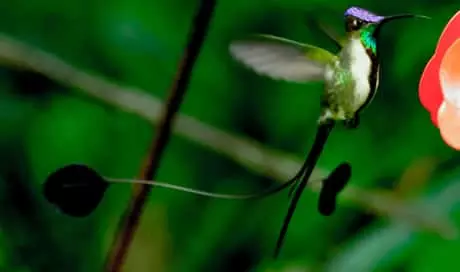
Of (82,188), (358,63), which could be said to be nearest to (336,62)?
(358,63)

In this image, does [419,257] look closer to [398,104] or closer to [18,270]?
[398,104]

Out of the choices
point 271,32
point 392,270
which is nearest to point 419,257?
point 392,270

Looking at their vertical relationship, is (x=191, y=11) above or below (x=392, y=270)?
above

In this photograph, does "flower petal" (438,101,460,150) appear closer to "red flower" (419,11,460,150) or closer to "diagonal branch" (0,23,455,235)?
"red flower" (419,11,460,150)

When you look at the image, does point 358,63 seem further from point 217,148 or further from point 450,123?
point 217,148

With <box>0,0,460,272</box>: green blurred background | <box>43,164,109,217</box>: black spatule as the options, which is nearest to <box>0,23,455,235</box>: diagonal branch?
<box>0,0,460,272</box>: green blurred background

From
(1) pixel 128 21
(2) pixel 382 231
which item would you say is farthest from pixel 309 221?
(1) pixel 128 21
